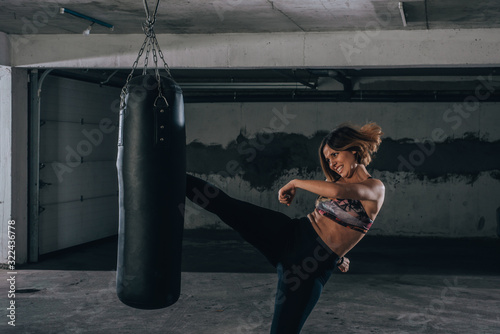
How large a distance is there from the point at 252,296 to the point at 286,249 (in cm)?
274

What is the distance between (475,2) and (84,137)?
5847 mm

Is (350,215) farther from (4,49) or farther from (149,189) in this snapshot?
(4,49)

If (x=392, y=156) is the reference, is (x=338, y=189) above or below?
below

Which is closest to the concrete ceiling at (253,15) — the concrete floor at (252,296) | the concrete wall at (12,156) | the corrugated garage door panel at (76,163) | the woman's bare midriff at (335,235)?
the concrete wall at (12,156)

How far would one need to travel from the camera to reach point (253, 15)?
5.44 meters

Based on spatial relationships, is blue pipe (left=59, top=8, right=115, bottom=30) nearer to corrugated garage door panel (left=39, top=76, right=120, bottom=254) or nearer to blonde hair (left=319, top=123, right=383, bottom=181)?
corrugated garage door panel (left=39, top=76, right=120, bottom=254)

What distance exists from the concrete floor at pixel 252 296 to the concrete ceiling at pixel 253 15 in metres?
2.93

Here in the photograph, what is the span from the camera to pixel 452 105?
927cm

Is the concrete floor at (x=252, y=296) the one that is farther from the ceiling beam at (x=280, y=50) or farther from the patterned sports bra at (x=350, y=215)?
the ceiling beam at (x=280, y=50)

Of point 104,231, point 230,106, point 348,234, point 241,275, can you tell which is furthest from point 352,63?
point 104,231

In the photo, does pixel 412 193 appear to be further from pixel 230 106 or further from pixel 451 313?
pixel 451 313

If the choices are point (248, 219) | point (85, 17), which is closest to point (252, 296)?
point (248, 219)

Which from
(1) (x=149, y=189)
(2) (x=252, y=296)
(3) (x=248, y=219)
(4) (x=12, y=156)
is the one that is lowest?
(2) (x=252, y=296)

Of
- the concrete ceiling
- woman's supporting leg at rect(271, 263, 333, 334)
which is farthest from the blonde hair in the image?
the concrete ceiling
